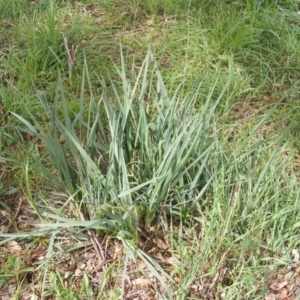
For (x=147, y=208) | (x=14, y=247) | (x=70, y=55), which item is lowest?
(x=14, y=247)

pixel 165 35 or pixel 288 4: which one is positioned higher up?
pixel 288 4

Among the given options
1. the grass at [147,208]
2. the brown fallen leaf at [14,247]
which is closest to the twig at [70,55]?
the grass at [147,208]

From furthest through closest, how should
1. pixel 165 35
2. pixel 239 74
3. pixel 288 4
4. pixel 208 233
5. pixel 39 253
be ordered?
pixel 288 4 → pixel 165 35 → pixel 239 74 → pixel 39 253 → pixel 208 233

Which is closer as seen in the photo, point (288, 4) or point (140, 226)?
point (140, 226)

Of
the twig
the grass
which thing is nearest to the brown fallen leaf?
the grass

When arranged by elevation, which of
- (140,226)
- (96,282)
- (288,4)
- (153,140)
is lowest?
(96,282)

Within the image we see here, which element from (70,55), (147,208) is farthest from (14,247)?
(70,55)

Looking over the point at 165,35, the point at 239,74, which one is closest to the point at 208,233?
the point at 239,74

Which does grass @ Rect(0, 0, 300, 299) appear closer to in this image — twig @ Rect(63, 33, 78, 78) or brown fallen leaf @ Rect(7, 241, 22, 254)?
brown fallen leaf @ Rect(7, 241, 22, 254)

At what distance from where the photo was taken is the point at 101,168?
2.08 m

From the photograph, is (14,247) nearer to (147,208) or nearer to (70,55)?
(147,208)

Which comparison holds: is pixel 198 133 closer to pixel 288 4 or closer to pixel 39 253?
pixel 39 253

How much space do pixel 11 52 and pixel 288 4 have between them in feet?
5.90

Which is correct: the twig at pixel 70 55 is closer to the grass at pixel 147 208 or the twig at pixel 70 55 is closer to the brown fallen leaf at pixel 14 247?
the grass at pixel 147 208
